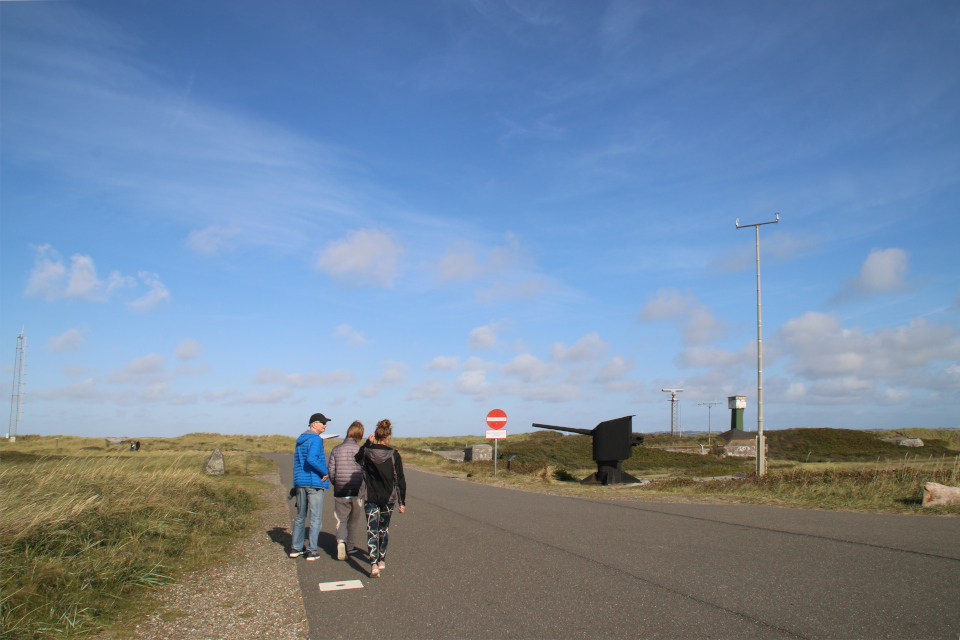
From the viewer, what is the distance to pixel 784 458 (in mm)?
42719

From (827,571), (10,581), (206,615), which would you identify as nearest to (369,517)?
(206,615)

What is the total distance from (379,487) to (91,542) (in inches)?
129

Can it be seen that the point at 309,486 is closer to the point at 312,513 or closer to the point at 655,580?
the point at 312,513

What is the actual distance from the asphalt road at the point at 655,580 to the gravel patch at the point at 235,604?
0.73ft

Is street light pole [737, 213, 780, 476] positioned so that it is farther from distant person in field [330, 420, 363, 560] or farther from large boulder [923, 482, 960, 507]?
distant person in field [330, 420, 363, 560]

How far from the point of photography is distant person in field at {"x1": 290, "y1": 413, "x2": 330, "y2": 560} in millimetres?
8539

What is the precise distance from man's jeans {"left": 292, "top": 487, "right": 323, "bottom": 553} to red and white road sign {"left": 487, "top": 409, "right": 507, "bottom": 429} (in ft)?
52.8

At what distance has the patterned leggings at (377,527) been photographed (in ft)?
24.6

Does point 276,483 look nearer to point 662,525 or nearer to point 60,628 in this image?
point 662,525

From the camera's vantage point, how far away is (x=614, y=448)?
70.1 ft

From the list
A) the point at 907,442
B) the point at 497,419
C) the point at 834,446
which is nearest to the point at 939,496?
the point at 497,419

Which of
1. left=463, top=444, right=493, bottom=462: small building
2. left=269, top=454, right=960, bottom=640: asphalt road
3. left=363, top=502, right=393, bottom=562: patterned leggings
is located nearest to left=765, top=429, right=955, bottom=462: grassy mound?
left=463, top=444, right=493, bottom=462: small building

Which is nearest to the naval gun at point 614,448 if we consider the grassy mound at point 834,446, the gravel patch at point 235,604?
the gravel patch at point 235,604

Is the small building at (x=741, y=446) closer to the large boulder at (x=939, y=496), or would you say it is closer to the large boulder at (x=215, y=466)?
the large boulder at (x=939, y=496)
